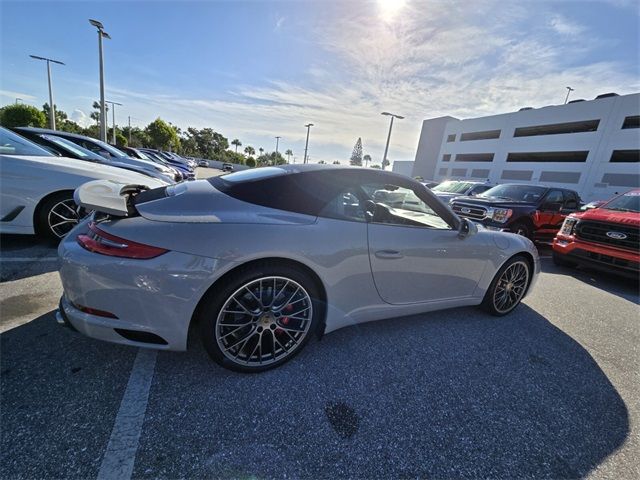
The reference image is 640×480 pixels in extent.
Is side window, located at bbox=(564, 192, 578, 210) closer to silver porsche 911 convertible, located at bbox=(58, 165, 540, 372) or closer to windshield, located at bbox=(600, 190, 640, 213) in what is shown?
windshield, located at bbox=(600, 190, 640, 213)

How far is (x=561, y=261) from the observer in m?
5.46

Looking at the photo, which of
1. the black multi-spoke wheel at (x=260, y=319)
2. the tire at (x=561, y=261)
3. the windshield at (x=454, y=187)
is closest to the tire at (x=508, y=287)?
the black multi-spoke wheel at (x=260, y=319)

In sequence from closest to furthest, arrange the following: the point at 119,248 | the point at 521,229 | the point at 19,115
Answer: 1. the point at 119,248
2. the point at 521,229
3. the point at 19,115

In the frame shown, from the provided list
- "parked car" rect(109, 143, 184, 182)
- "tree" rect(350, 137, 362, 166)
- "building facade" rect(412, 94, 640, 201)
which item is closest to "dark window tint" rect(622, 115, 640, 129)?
"building facade" rect(412, 94, 640, 201)

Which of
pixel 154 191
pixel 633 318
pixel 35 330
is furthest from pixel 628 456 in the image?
pixel 35 330

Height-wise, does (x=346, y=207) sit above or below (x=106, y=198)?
above

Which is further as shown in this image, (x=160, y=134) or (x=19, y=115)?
(x=160, y=134)

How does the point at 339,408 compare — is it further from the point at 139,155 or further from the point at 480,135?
the point at 480,135

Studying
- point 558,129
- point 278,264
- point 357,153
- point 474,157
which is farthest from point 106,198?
point 357,153

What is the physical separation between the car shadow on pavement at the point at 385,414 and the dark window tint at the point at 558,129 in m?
42.0

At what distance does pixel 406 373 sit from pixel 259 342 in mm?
1080

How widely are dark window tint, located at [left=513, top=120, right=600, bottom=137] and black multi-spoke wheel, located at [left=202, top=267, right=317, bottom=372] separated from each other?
4313 cm

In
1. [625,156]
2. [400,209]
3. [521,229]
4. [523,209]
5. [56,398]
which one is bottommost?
[56,398]

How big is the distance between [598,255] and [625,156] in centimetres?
3484
